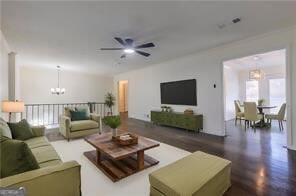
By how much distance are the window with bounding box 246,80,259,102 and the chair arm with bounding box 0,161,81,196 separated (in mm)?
8803

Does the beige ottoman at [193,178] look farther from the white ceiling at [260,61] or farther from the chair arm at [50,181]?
the white ceiling at [260,61]

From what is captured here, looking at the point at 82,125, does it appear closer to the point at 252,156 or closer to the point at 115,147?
the point at 115,147

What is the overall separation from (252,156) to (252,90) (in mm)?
6040

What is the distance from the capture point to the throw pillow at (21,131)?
2920mm

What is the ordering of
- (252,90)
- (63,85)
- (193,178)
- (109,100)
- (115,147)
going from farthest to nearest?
(109,100), (63,85), (252,90), (115,147), (193,178)

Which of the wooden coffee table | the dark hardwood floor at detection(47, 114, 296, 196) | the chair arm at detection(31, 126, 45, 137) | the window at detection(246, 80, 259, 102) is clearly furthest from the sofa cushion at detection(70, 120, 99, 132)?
the window at detection(246, 80, 259, 102)

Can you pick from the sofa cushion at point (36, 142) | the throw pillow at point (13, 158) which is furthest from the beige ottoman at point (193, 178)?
the sofa cushion at point (36, 142)

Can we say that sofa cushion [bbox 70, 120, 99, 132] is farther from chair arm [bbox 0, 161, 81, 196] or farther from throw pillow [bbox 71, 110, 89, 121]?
chair arm [bbox 0, 161, 81, 196]

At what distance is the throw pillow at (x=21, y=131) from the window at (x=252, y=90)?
8.98 m

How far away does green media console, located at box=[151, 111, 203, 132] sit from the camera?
16.9 ft

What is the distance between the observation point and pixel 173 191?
158cm

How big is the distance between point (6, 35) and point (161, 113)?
5042 millimetres

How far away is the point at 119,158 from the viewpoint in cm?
239

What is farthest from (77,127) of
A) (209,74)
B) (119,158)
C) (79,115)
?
(209,74)
